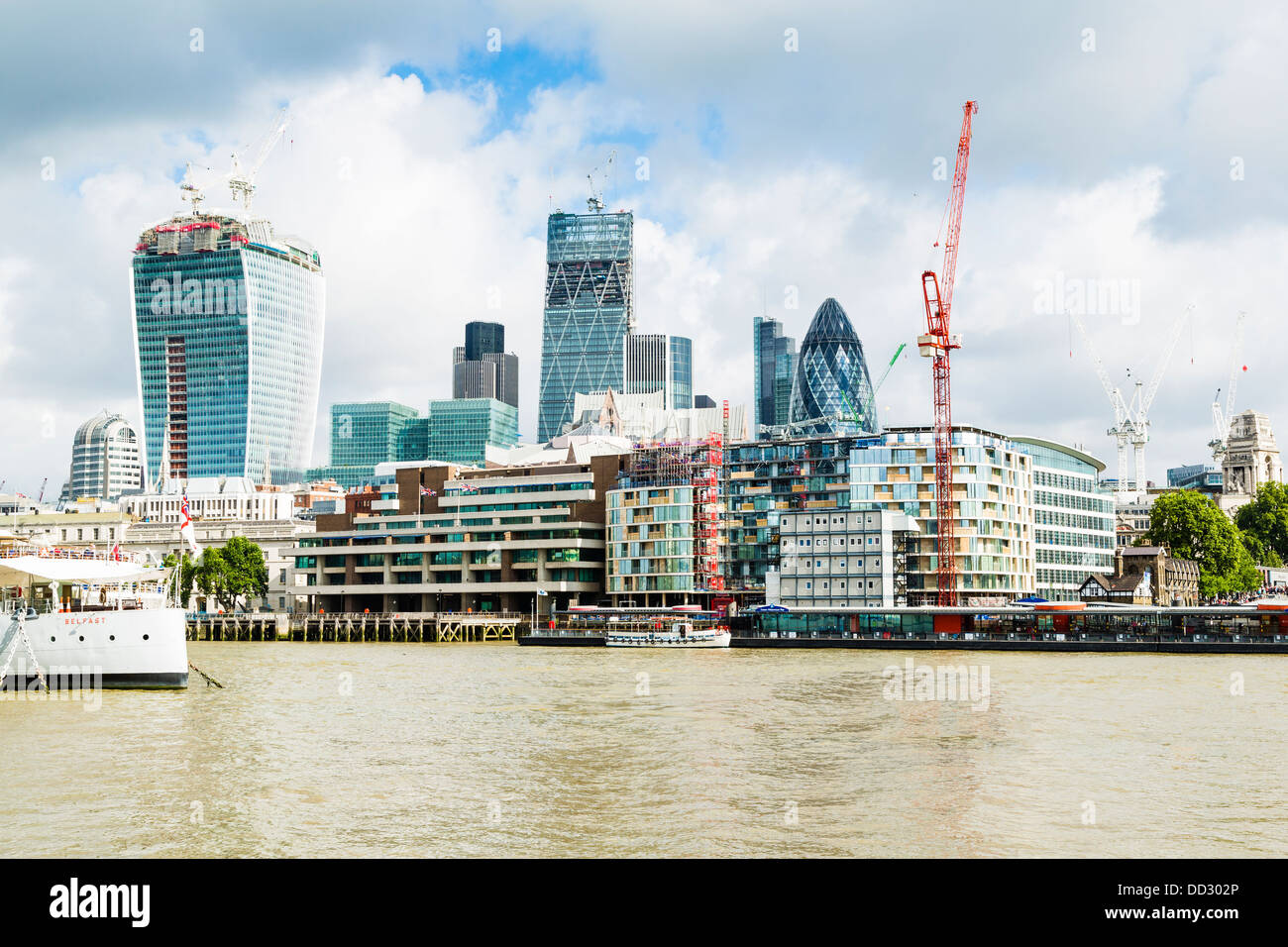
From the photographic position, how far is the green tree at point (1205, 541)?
164 meters

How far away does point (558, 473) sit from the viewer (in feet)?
593

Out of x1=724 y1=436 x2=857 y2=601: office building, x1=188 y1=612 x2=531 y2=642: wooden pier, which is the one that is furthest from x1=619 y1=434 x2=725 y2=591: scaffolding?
x1=188 y1=612 x2=531 y2=642: wooden pier

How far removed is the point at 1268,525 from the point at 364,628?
469ft

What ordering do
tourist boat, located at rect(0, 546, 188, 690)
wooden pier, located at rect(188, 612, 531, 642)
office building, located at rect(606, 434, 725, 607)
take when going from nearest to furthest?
tourist boat, located at rect(0, 546, 188, 690) → wooden pier, located at rect(188, 612, 531, 642) → office building, located at rect(606, 434, 725, 607)

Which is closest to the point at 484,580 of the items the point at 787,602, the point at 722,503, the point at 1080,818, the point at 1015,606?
the point at 722,503

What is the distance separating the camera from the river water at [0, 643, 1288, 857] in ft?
89.2

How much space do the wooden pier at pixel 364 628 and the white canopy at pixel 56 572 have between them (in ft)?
239

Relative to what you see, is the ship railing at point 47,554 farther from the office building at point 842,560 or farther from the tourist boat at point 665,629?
the office building at point 842,560

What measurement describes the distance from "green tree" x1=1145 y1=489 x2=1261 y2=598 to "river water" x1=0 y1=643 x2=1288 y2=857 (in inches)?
4113

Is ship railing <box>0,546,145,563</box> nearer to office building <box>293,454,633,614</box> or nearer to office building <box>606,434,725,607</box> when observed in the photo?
office building <box>293,454,633,614</box>

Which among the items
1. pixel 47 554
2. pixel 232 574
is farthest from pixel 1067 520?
pixel 47 554

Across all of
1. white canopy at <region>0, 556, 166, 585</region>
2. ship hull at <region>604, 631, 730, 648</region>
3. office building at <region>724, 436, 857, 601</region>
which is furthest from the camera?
office building at <region>724, 436, 857, 601</region>

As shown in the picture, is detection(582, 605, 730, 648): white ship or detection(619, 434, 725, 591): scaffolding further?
detection(619, 434, 725, 591): scaffolding

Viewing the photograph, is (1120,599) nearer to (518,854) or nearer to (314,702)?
(314,702)
